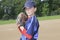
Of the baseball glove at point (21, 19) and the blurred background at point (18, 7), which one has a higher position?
the baseball glove at point (21, 19)

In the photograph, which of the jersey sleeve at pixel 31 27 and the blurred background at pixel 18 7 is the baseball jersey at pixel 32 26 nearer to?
the jersey sleeve at pixel 31 27

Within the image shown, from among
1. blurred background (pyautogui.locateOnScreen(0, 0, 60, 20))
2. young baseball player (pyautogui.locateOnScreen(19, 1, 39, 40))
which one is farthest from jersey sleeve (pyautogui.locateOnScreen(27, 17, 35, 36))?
blurred background (pyautogui.locateOnScreen(0, 0, 60, 20))

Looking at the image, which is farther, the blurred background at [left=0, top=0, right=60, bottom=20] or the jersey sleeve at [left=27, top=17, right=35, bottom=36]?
the blurred background at [left=0, top=0, right=60, bottom=20]

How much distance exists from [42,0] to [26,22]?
34.8 metres

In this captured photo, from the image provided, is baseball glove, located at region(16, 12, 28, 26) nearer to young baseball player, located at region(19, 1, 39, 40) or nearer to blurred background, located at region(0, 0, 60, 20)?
young baseball player, located at region(19, 1, 39, 40)

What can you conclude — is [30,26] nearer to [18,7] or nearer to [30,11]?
[30,11]

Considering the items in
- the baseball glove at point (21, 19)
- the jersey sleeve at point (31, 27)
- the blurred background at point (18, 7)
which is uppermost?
the baseball glove at point (21, 19)

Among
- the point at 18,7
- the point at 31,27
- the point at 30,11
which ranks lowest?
the point at 18,7

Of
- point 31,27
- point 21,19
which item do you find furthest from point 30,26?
point 21,19

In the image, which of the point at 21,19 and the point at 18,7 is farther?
the point at 18,7

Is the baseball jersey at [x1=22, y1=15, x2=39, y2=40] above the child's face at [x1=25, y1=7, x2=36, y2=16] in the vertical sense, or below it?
below

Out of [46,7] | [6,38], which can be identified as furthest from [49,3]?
[6,38]

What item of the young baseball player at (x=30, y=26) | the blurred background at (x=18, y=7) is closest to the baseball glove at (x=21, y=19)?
the young baseball player at (x=30, y=26)

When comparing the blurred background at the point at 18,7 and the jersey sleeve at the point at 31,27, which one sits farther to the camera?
the blurred background at the point at 18,7
